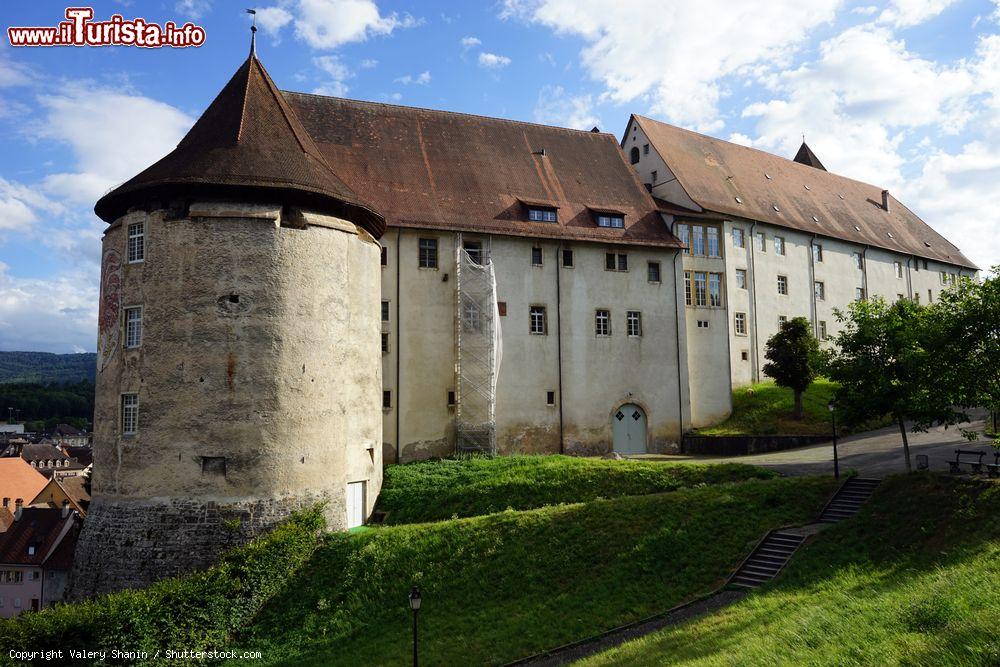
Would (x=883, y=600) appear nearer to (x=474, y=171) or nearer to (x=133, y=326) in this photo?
(x=133, y=326)

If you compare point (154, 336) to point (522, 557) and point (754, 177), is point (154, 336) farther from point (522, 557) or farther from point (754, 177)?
point (754, 177)

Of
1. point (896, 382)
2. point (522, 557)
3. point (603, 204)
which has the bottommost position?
point (522, 557)

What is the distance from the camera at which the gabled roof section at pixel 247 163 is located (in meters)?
22.6

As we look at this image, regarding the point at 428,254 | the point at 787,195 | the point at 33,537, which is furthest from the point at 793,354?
the point at 33,537

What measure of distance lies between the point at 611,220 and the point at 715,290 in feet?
22.7

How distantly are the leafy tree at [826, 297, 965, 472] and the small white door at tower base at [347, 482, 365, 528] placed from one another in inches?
593

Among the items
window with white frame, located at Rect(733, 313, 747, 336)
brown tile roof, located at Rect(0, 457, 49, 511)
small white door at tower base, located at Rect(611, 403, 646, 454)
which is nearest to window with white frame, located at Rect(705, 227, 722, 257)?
window with white frame, located at Rect(733, 313, 747, 336)

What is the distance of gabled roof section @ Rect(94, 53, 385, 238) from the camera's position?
22625 mm

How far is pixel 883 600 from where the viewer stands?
13805mm

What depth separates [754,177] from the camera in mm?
44750

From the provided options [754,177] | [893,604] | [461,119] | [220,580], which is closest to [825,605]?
[893,604]

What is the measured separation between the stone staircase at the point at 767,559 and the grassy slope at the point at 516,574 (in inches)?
14.7

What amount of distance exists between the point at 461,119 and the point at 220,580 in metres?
24.4

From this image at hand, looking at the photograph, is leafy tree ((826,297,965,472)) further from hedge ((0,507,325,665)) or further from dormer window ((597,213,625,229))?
hedge ((0,507,325,665))
